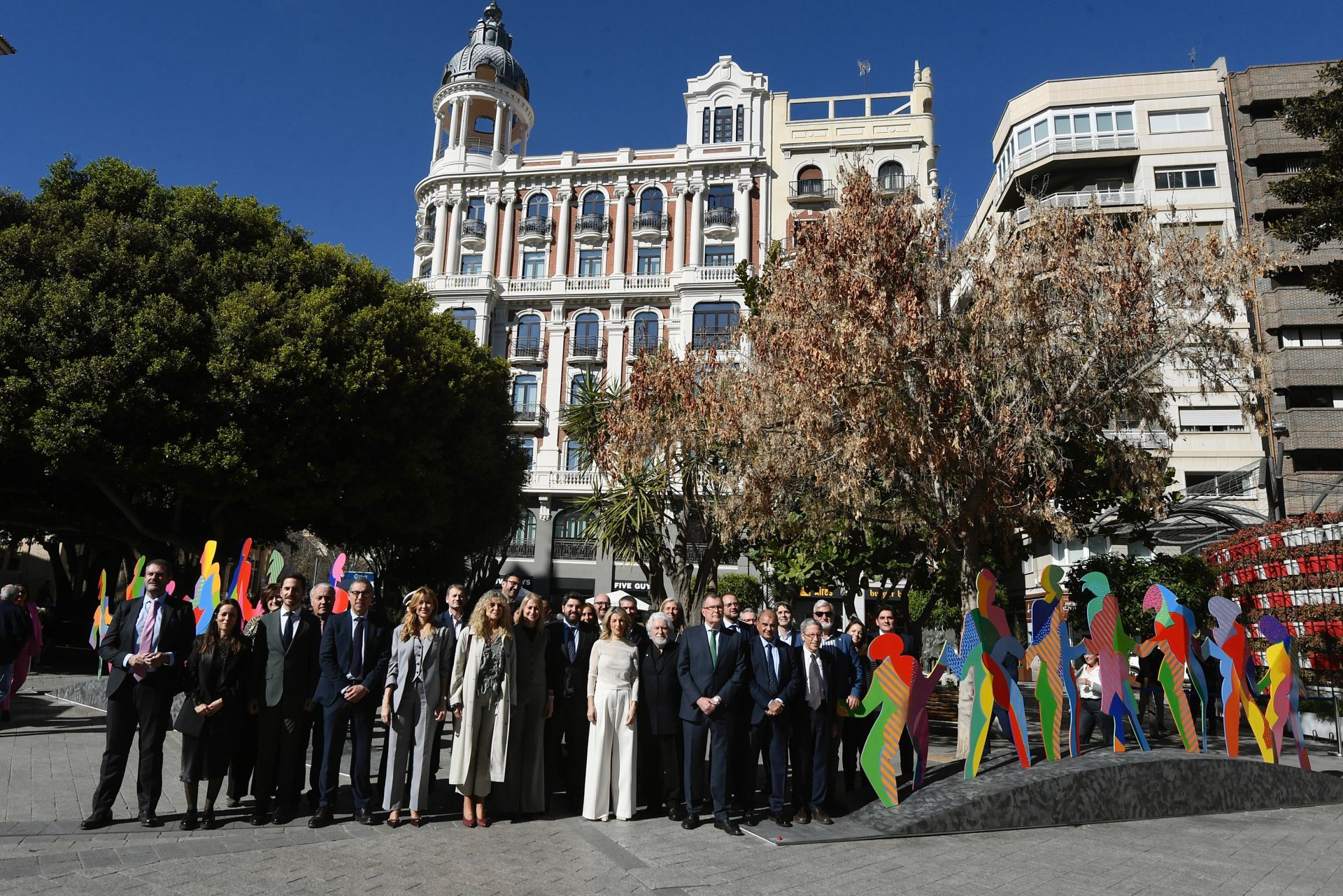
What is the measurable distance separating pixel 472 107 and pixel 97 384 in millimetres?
32966

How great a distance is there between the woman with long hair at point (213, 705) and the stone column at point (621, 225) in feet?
112

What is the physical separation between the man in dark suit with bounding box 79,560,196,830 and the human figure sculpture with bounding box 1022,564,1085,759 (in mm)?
7279

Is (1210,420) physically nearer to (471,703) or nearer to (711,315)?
(711,315)

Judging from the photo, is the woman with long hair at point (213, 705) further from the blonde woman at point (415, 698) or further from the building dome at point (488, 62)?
the building dome at point (488, 62)

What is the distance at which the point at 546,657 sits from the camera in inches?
295

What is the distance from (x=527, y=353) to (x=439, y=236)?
7.57 metres

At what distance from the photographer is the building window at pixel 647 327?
38312mm

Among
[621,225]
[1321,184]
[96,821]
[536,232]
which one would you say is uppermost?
[621,225]

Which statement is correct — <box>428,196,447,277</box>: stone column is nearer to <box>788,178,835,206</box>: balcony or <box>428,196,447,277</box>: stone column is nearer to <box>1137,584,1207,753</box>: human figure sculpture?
<box>788,178,835,206</box>: balcony

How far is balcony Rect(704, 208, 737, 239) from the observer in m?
39.2

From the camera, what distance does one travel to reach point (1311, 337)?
115 ft

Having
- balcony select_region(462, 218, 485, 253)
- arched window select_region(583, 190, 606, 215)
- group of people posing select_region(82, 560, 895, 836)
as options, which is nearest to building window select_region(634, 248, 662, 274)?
arched window select_region(583, 190, 606, 215)

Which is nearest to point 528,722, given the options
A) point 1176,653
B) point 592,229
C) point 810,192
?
point 1176,653

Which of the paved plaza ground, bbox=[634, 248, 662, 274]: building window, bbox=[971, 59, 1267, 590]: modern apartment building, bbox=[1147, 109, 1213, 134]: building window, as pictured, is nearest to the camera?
the paved plaza ground
